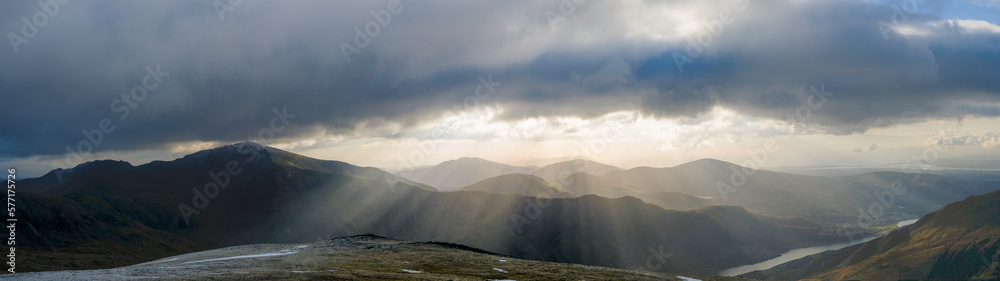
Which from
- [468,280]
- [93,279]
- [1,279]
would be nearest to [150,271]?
[93,279]

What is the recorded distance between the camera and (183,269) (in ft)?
174

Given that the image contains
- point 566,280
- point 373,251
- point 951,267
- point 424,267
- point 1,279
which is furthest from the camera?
point 951,267

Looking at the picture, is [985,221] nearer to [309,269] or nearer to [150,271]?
[309,269]

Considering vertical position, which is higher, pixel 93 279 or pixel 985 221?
pixel 93 279

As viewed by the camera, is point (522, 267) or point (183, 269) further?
point (522, 267)

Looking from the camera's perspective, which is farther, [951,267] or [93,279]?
[951,267]

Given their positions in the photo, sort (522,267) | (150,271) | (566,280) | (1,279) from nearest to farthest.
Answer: (1,279), (150,271), (566,280), (522,267)

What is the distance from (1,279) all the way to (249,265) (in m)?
23.2

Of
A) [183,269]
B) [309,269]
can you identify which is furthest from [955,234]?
[183,269]

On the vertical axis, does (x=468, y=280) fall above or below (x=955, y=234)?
above

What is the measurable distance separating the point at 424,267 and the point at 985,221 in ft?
767

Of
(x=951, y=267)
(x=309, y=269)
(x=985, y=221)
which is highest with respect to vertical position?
(x=309, y=269)

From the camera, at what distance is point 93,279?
1689 inches

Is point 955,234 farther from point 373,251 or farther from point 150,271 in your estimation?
point 150,271
